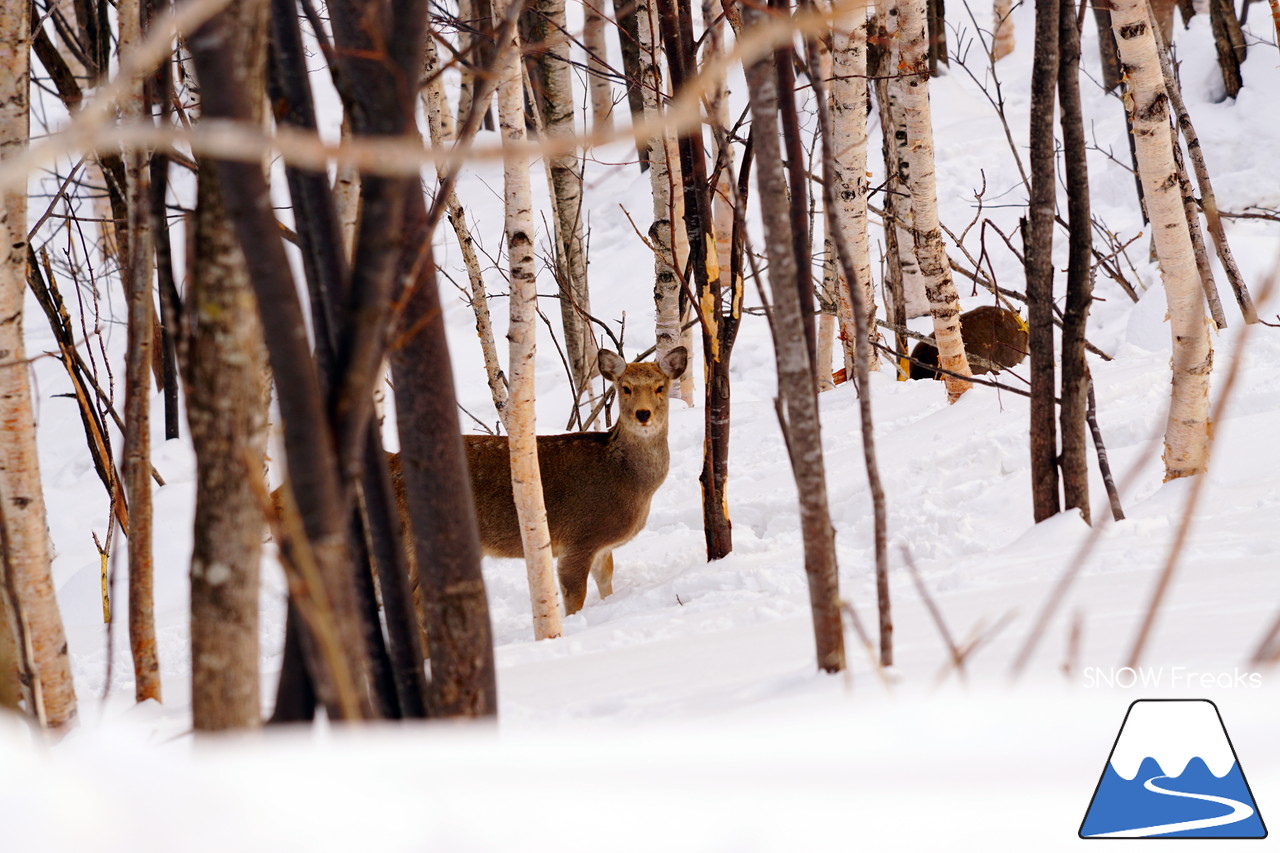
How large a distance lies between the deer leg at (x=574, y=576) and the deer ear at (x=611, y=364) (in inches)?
39.3

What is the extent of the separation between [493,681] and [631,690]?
0.61 metres

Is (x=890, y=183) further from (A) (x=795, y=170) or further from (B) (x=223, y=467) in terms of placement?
(B) (x=223, y=467)

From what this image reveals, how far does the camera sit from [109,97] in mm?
858

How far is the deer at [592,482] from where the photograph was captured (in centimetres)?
576

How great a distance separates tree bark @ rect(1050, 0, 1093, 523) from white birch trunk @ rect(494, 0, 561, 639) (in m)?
1.93

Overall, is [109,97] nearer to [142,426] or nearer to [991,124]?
[142,426]

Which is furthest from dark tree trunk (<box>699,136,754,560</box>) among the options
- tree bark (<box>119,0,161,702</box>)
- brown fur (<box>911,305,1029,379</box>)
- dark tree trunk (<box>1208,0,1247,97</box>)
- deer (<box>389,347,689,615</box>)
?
dark tree trunk (<box>1208,0,1247,97</box>)

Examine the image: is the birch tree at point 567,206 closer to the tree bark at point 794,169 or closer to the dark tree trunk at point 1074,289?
the dark tree trunk at point 1074,289

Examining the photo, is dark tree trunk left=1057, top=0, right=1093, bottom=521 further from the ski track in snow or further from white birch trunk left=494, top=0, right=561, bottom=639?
the ski track in snow

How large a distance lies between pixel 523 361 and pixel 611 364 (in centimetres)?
175

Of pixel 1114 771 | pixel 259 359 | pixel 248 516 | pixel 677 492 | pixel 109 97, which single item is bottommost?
pixel 677 492

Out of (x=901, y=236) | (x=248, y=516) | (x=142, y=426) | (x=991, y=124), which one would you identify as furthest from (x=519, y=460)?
(x=991, y=124)

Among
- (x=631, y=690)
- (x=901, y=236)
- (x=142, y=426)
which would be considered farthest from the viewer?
(x=901, y=236)

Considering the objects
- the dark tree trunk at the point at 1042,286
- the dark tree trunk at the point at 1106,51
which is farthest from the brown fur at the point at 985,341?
the dark tree trunk at the point at 1042,286
